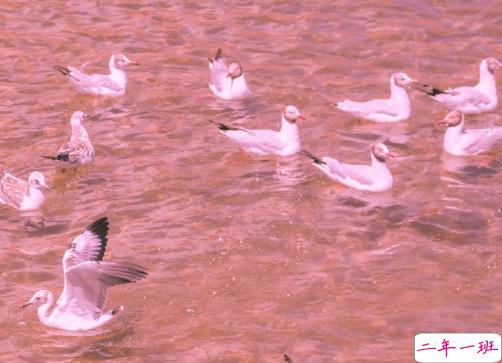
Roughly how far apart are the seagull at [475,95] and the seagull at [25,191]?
5955 millimetres

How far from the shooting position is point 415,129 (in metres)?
15.6

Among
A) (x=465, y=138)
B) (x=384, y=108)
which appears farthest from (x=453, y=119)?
(x=384, y=108)

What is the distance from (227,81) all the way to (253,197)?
3.80m

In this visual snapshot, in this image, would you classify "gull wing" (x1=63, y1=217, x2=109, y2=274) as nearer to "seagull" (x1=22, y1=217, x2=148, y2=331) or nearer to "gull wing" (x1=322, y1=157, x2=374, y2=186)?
"seagull" (x1=22, y1=217, x2=148, y2=331)

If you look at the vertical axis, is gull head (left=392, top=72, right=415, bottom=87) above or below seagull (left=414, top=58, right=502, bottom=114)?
above

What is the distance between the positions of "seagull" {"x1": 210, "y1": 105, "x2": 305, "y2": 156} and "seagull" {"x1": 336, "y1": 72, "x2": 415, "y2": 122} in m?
1.46

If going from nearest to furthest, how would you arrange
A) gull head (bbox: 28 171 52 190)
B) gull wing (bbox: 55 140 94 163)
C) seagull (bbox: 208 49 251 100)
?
gull head (bbox: 28 171 52 190) < gull wing (bbox: 55 140 94 163) < seagull (bbox: 208 49 251 100)

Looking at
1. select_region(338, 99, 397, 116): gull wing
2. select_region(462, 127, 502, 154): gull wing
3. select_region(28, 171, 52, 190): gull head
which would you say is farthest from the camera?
select_region(338, 99, 397, 116): gull wing

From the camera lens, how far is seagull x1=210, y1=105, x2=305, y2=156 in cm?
1435

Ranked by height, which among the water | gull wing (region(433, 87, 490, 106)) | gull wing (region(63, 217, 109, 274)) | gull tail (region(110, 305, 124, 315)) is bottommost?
the water

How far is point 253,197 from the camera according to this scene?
1322 cm

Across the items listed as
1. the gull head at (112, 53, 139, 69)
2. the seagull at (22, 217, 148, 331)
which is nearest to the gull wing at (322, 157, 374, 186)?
the seagull at (22, 217, 148, 331)

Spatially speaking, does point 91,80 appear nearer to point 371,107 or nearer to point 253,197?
point 371,107

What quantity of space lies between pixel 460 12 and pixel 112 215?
35.0 ft
